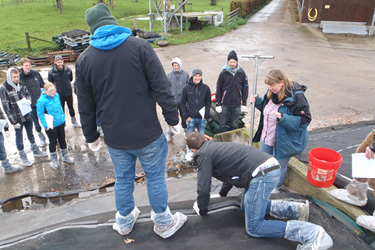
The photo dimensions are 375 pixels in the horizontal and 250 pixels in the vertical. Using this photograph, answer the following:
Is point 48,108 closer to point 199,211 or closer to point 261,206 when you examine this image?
point 199,211

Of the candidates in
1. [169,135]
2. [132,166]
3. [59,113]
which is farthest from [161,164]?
[169,135]

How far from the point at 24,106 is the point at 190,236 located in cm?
381

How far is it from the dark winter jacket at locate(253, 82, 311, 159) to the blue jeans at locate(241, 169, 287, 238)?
774mm

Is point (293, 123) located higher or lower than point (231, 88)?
higher

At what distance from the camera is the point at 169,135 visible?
5984mm

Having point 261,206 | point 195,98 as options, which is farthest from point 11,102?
point 261,206

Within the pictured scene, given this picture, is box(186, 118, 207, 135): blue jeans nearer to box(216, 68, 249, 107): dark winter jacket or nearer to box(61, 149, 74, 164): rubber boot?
box(216, 68, 249, 107): dark winter jacket

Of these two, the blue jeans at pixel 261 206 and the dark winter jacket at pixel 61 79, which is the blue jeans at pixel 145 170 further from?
the dark winter jacket at pixel 61 79

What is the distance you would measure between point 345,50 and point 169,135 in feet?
41.5

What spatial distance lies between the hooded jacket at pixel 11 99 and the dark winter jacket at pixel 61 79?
918 mm

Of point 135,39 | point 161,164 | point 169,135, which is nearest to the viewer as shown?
point 135,39

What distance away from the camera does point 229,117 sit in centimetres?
558

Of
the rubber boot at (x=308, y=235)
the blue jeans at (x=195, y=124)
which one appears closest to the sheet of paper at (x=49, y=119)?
the blue jeans at (x=195, y=124)

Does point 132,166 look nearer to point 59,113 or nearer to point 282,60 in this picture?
point 59,113
